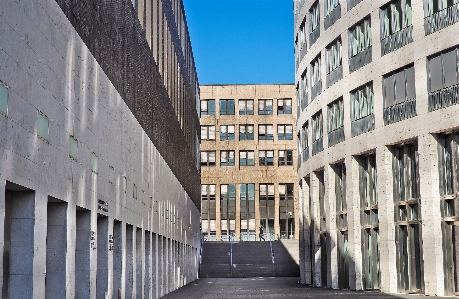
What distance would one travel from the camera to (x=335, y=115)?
47594 mm

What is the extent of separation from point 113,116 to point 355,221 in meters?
19.5

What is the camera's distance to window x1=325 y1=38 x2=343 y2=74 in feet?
154

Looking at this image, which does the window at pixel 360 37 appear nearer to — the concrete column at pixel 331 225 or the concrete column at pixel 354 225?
the concrete column at pixel 354 225

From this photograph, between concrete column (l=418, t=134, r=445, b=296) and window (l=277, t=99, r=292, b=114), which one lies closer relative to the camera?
concrete column (l=418, t=134, r=445, b=296)

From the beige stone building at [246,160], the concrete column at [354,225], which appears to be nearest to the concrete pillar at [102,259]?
the concrete column at [354,225]

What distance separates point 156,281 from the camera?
42.4 m

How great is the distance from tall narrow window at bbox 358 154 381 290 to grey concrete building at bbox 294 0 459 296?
5cm

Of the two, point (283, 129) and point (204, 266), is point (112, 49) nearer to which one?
point (204, 266)

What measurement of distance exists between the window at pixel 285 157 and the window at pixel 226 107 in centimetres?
841

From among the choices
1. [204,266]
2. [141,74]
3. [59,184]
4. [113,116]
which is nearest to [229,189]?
[204,266]

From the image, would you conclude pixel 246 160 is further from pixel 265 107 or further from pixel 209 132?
pixel 265 107

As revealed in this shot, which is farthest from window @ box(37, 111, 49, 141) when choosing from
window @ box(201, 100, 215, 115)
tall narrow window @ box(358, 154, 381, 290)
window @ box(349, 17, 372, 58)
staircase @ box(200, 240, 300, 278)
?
window @ box(201, 100, 215, 115)

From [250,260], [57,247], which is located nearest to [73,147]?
[57,247]

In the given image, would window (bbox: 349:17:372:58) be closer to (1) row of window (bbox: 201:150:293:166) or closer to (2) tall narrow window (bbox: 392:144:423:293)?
(2) tall narrow window (bbox: 392:144:423:293)
